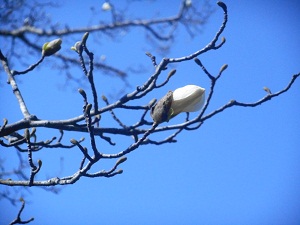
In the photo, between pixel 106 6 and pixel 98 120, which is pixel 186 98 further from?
pixel 106 6

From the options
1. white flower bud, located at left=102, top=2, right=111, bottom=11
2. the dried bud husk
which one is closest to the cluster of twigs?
the dried bud husk

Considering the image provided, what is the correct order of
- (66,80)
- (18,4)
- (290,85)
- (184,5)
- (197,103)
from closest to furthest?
(197,103) < (290,85) < (18,4) < (66,80) < (184,5)

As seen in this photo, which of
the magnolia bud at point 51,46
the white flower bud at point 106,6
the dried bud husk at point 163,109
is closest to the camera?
the dried bud husk at point 163,109

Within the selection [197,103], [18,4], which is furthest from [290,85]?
[18,4]

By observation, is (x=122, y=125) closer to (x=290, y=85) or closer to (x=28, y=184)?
(x=28, y=184)

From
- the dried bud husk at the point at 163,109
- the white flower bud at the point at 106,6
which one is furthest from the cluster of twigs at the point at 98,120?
the white flower bud at the point at 106,6

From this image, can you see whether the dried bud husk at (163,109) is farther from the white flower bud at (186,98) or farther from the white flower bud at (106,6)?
the white flower bud at (106,6)

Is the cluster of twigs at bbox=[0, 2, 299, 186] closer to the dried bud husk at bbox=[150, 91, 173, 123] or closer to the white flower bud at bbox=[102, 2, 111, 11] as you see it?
the dried bud husk at bbox=[150, 91, 173, 123]

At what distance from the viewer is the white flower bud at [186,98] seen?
1.11 metres

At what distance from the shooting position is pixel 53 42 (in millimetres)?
1285

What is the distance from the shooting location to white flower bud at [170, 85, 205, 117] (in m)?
1.11

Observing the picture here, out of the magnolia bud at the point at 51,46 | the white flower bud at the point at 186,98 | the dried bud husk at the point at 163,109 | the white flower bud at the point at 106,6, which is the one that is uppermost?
the white flower bud at the point at 106,6

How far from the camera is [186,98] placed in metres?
1.12

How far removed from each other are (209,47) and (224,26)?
0.09 metres
